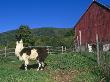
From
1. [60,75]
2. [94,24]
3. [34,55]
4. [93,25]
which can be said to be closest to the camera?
[60,75]

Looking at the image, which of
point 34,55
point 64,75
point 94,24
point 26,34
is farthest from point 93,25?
point 64,75

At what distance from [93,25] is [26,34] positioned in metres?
25.9

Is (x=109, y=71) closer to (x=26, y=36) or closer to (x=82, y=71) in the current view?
(x=82, y=71)

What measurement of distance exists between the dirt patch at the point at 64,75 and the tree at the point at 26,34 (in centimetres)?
4848

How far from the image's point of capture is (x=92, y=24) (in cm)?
5331

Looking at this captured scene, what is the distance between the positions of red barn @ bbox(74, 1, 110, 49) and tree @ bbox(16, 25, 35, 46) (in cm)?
1612

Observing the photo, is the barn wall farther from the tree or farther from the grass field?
the grass field

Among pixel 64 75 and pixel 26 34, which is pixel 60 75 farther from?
pixel 26 34

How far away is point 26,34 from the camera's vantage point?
76250 millimetres

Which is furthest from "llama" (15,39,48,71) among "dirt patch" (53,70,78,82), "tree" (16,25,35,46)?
"tree" (16,25,35,46)

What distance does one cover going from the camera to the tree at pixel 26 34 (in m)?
71.9

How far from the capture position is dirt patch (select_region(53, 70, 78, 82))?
18891 mm

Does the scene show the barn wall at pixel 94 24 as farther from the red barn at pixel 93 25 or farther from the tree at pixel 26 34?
the tree at pixel 26 34

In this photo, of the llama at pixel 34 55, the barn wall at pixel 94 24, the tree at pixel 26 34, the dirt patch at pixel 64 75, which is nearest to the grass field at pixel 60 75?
the dirt patch at pixel 64 75
